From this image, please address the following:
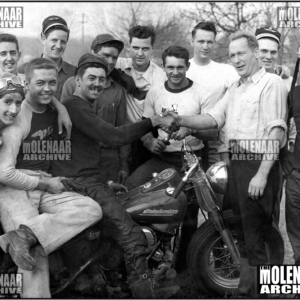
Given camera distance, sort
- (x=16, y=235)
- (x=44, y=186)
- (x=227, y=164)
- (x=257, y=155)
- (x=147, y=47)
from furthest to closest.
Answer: (x=147, y=47), (x=227, y=164), (x=257, y=155), (x=44, y=186), (x=16, y=235)

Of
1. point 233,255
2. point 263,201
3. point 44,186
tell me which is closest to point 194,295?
point 233,255

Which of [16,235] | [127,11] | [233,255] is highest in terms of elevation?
[127,11]

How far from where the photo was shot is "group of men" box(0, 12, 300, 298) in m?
3.12

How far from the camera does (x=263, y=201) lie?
3.48m

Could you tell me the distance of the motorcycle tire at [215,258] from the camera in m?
3.51

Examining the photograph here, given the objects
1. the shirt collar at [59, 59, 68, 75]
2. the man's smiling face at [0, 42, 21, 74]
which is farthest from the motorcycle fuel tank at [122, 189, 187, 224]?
the man's smiling face at [0, 42, 21, 74]

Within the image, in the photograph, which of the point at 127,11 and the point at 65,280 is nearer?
the point at 65,280

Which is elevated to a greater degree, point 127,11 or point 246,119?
point 127,11

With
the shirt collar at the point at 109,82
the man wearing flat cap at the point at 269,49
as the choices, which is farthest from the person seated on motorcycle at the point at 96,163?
the man wearing flat cap at the point at 269,49

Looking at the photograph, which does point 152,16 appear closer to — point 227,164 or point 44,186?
point 227,164

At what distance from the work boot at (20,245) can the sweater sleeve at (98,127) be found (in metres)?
0.71

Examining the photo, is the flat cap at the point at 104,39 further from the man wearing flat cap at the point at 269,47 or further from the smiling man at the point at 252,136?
the man wearing flat cap at the point at 269,47

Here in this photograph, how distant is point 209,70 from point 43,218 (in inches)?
70.2

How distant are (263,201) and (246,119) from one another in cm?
55
